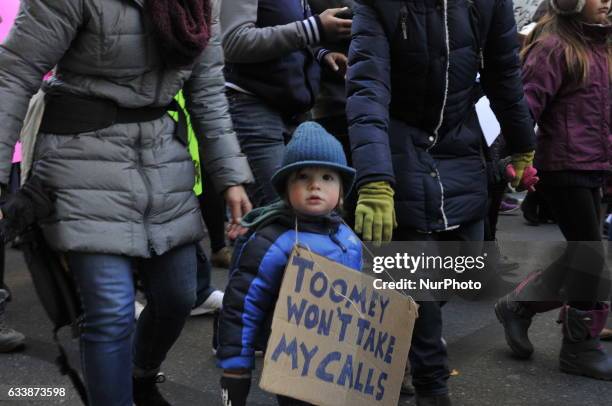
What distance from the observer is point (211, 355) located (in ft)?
13.5

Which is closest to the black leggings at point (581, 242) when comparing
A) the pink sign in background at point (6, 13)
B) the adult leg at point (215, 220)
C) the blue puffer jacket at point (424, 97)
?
the blue puffer jacket at point (424, 97)

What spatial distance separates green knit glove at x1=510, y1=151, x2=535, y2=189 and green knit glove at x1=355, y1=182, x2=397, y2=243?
0.81 meters

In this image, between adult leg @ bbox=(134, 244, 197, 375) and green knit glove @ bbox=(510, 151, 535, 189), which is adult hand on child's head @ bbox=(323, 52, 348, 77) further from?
adult leg @ bbox=(134, 244, 197, 375)

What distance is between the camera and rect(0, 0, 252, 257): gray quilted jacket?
8.11 feet

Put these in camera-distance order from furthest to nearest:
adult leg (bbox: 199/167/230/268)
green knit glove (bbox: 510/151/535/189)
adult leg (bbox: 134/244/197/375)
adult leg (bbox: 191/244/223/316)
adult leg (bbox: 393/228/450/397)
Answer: adult leg (bbox: 199/167/230/268) → adult leg (bbox: 191/244/223/316) → green knit glove (bbox: 510/151/535/189) → adult leg (bbox: 393/228/450/397) → adult leg (bbox: 134/244/197/375)

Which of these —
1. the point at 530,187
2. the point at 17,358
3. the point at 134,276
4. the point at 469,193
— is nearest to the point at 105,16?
the point at 134,276

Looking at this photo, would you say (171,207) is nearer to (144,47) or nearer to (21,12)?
(144,47)

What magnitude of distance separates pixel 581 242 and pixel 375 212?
1362 millimetres

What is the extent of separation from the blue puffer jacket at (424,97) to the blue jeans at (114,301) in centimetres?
65

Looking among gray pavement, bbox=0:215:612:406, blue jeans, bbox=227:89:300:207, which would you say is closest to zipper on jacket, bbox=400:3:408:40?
blue jeans, bbox=227:89:300:207

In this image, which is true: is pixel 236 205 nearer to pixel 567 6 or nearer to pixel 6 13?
pixel 567 6

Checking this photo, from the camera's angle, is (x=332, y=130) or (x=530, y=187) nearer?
(x=530, y=187)

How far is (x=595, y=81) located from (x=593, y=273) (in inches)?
31.3

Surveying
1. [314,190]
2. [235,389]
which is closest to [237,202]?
[314,190]
